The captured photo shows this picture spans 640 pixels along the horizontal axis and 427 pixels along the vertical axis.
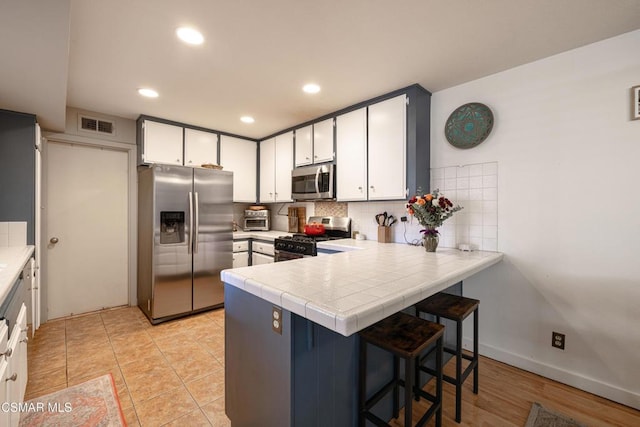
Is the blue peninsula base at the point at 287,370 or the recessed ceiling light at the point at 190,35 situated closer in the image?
the blue peninsula base at the point at 287,370

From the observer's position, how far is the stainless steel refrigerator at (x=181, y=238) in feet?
9.86

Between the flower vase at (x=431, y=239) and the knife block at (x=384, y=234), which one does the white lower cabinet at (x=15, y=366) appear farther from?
the knife block at (x=384, y=234)

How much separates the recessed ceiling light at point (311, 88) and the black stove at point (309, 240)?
1.51 m

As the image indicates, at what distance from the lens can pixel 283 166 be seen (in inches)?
154

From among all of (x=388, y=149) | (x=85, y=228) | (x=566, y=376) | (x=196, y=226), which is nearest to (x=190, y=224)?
(x=196, y=226)

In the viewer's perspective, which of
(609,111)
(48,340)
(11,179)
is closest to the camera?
(609,111)

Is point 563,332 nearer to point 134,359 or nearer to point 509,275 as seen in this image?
point 509,275

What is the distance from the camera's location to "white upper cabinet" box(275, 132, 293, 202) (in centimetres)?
381

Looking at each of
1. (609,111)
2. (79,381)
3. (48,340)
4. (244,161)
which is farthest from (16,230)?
(609,111)

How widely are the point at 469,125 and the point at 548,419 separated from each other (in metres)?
2.18

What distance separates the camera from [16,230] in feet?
8.05

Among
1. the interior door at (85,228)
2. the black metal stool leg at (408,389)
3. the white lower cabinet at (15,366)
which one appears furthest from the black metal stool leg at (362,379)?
the interior door at (85,228)

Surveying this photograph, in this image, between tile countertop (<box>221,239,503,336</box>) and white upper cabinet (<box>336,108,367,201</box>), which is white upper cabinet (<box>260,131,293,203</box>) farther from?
tile countertop (<box>221,239,503,336</box>)

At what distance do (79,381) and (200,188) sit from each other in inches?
79.0
